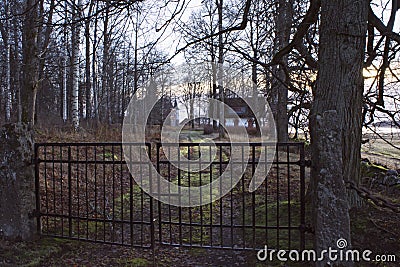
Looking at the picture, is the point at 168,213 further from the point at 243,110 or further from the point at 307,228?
the point at 243,110

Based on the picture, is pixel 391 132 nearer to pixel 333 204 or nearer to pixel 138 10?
pixel 333 204

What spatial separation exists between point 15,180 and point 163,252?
5.99 feet

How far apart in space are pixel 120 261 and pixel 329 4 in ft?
10.7

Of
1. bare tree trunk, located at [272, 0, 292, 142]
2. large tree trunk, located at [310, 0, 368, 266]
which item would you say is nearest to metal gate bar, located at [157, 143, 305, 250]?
large tree trunk, located at [310, 0, 368, 266]

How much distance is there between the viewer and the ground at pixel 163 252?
3.19 metres

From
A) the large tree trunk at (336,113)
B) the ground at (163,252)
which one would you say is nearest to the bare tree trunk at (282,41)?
the large tree trunk at (336,113)

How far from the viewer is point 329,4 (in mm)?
3174

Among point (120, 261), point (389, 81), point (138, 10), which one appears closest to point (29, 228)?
point (120, 261)

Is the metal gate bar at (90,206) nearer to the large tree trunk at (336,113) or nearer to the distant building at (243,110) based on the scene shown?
the large tree trunk at (336,113)

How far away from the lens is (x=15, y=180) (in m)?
3.72

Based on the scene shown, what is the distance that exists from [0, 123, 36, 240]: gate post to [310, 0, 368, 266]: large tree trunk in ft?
10.0

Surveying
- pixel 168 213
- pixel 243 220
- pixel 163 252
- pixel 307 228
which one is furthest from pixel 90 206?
pixel 307 228
